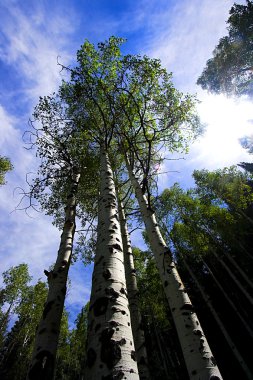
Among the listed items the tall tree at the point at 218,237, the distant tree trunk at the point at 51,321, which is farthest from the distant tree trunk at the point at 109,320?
the tall tree at the point at 218,237

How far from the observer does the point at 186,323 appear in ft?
10.1

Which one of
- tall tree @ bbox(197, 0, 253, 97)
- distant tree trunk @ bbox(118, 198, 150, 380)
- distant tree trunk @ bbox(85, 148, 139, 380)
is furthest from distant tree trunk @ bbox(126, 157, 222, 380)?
tall tree @ bbox(197, 0, 253, 97)

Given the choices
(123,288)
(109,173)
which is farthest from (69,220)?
(123,288)

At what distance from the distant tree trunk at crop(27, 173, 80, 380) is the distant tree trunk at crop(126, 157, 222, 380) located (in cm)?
175

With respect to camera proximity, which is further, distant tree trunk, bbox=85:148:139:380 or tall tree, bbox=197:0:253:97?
tall tree, bbox=197:0:253:97

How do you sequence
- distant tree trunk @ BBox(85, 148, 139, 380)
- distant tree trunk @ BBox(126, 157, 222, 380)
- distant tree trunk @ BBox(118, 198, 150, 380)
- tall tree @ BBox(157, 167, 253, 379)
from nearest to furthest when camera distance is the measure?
distant tree trunk @ BBox(85, 148, 139, 380)
distant tree trunk @ BBox(126, 157, 222, 380)
distant tree trunk @ BBox(118, 198, 150, 380)
tall tree @ BBox(157, 167, 253, 379)

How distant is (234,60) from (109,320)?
23.3m

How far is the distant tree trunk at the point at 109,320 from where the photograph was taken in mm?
1814

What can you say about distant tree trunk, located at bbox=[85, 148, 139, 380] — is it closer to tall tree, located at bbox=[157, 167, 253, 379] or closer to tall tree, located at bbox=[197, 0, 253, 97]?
tall tree, located at bbox=[157, 167, 253, 379]

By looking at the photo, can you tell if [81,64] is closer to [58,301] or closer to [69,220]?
[69,220]

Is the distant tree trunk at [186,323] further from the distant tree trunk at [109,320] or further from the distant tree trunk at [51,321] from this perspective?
the distant tree trunk at [51,321]

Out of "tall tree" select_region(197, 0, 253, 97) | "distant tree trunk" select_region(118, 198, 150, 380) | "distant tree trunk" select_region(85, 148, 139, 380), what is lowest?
"distant tree trunk" select_region(85, 148, 139, 380)

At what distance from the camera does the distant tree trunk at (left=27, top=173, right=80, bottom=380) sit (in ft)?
8.88

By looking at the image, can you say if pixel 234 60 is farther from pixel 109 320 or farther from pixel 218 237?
pixel 109 320
